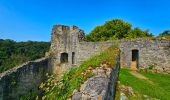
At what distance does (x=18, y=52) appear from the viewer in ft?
274

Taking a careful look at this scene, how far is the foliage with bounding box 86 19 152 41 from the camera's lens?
43.9 m

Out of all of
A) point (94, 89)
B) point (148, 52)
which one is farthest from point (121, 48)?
point (94, 89)

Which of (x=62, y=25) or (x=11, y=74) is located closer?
(x=11, y=74)

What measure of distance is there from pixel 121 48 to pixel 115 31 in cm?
2274

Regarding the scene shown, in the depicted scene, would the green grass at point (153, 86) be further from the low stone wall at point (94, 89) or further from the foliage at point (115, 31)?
the foliage at point (115, 31)

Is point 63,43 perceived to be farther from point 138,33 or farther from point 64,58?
point 138,33

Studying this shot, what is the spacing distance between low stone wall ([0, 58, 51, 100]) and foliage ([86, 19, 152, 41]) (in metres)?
21.3

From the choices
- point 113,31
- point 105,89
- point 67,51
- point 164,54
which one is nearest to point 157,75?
point 164,54

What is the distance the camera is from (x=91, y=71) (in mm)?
8781

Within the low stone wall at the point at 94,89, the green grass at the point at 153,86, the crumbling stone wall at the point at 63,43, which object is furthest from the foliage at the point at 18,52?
the low stone wall at the point at 94,89

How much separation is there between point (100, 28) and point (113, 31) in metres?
2.40

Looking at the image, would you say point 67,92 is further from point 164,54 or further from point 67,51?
point 67,51

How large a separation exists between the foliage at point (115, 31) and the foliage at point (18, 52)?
28.4 metres

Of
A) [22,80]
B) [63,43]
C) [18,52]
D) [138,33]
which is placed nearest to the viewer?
[22,80]
